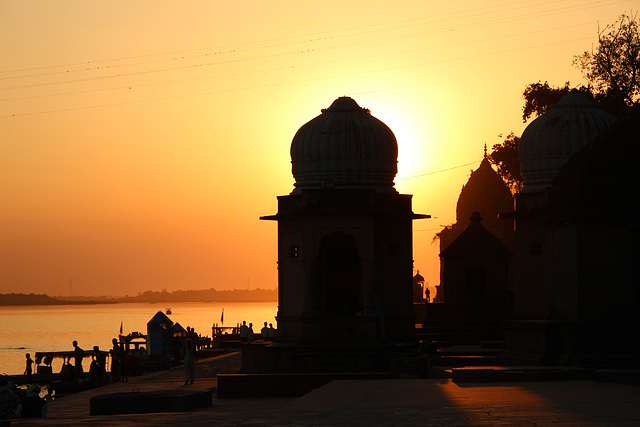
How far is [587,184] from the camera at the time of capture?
90.9 ft

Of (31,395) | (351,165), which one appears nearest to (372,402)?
(31,395)

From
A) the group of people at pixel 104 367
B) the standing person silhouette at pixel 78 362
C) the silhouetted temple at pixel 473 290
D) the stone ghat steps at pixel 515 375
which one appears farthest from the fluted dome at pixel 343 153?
the stone ghat steps at pixel 515 375

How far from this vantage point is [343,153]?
41.0 metres

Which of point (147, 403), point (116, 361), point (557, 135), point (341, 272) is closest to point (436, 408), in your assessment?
point (147, 403)

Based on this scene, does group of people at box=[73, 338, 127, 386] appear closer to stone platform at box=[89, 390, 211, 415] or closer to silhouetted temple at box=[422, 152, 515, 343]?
silhouetted temple at box=[422, 152, 515, 343]

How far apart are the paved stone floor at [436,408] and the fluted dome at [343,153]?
17.7m

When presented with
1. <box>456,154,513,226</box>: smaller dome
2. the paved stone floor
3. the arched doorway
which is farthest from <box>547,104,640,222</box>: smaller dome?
<box>456,154,513,226</box>: smaller dome

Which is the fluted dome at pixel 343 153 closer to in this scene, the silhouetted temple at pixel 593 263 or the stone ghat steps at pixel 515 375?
the silhouetted temple at pixel 593 263

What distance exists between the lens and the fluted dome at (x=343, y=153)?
135 ft

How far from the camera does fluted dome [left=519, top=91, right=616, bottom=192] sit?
42.9m

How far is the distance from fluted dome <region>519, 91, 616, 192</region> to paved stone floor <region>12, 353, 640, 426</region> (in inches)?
837

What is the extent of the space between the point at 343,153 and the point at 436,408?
24.3 metres

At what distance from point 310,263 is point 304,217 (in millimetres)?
1524

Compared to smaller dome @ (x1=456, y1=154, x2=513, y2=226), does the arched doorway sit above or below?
below
